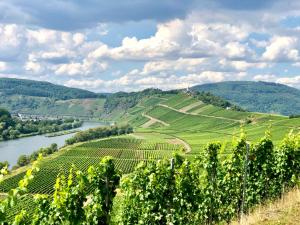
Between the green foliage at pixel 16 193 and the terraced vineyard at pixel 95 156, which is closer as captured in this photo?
the green foliage at pixel 16 193

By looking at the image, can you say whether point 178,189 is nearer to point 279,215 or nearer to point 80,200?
point 279,215

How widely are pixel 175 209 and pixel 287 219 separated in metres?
3.81

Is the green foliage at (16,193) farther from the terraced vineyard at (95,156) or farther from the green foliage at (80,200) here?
the terraced vineyard at (95,156)

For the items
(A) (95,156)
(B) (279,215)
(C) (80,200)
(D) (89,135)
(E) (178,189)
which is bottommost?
(A) (95,156)

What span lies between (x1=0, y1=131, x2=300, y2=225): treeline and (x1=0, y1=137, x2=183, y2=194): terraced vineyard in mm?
66095

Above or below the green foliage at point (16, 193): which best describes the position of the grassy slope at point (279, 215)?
below

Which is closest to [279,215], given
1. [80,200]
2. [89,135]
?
[80,200]

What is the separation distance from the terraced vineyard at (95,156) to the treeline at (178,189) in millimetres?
66095

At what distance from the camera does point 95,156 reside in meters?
124

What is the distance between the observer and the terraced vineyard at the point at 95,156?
8888 centimetres

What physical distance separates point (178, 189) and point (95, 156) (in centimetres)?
11169

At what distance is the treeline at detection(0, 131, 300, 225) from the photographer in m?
10.7

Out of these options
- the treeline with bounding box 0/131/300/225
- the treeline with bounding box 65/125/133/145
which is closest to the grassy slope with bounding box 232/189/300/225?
the treeline with bounding box 0/131/300/225

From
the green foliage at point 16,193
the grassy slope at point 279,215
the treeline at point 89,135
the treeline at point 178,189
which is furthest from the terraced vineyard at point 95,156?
the green foliage at point 16,193
